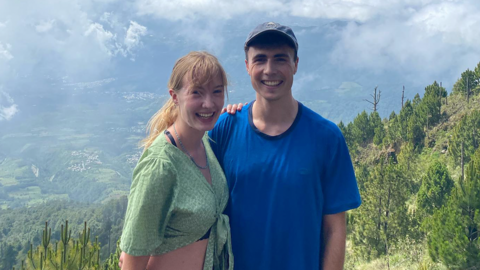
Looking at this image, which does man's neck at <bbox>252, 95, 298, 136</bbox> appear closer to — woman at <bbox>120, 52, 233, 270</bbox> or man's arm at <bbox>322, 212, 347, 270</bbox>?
woman at <bbox>120, 52, 233, 270</bbox>

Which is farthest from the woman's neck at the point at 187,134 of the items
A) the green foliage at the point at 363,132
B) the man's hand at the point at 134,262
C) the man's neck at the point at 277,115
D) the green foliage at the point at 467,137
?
the green foliage at the point at 363,132

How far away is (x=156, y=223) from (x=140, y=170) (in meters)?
0.33

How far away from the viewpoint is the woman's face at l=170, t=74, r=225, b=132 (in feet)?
8.23

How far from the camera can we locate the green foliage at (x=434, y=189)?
23.0m

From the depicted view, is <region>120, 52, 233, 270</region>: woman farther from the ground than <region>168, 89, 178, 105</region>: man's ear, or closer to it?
closer to it

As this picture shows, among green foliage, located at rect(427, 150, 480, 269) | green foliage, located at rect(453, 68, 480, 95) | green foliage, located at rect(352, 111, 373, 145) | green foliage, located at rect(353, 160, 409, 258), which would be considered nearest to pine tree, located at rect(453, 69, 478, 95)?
green foliage, located at rect(453, 68, 480, 95)

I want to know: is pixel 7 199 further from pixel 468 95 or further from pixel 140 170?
pixel 140 170

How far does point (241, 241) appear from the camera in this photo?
9.04 feet

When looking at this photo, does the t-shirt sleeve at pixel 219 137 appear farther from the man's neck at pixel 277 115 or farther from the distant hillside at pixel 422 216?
the distant hillside at pixel 422 216

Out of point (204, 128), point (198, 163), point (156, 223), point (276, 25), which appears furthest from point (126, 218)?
point (276, 25)

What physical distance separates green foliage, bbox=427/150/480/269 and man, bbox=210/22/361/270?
13.2 metres

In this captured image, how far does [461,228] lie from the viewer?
1365 cm

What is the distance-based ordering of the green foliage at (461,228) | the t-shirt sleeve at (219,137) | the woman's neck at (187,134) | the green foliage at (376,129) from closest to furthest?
the woman's neck at (187,134) < the t-shirt sleeve at (219,137) < the green foliage at (461,228) < the green foliage at (376,129)

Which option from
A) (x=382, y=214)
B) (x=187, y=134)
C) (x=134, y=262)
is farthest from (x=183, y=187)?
(x=382, y=214)
